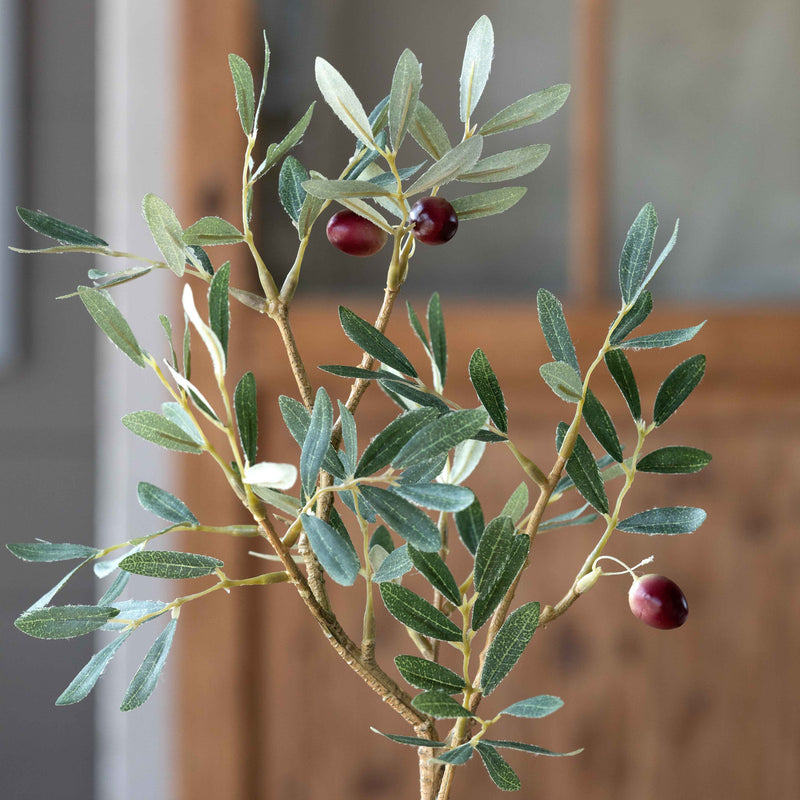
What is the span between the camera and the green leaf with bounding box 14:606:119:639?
33cm

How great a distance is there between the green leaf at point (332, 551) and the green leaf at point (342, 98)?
5.5 inches

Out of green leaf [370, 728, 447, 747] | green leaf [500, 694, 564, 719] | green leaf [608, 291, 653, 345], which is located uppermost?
green leaf [608, 291, 653, 345]

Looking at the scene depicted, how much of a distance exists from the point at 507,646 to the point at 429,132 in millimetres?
202

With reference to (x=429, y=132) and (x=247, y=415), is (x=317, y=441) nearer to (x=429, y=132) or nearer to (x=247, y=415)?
(x=247, y=415)

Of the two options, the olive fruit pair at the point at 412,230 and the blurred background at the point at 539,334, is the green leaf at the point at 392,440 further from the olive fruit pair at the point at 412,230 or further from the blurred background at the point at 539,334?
the blurred background at the point at 539,334

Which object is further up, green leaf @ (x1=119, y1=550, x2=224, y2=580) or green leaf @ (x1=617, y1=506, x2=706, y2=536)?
green leaf @ (x1=617, y1=506, x2=706, y2=536)

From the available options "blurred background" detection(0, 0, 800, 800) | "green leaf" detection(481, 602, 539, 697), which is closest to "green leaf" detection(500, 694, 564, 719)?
"green leaf" detection(481, 602, 539, 697)

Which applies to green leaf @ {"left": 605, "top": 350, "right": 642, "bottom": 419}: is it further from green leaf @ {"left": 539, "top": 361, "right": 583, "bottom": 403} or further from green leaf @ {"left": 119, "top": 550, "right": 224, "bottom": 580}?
green leaf @ {"left": 119, "top": 550, "right": 224, "bottom": 580}

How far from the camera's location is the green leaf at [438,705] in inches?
11.8

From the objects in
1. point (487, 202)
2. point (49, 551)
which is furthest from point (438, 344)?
point (49, 551)

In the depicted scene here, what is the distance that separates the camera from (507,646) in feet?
1.04

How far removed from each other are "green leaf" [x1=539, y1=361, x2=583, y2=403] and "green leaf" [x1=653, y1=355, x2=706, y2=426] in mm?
47

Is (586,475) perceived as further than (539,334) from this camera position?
No

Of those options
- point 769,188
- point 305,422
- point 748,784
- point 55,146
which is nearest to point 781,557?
point 748,784
